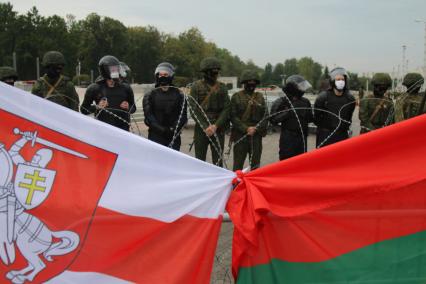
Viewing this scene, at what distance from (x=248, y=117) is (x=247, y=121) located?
6 cm

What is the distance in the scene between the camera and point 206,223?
2.70 meters

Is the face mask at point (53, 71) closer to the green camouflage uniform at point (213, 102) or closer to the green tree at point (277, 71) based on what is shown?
the green camouflage uniform at point (213, 102)

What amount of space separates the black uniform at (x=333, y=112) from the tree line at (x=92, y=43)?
69132mm

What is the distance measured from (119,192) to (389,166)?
1551mm

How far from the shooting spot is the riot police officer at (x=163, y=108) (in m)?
6.76

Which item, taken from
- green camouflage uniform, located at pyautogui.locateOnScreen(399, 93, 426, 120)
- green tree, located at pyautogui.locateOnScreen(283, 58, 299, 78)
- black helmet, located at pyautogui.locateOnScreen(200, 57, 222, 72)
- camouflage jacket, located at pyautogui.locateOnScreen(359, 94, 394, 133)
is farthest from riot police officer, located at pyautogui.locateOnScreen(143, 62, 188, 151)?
green tree, located at pyautogui.locateOnScreen(283, 58, 299, 78)

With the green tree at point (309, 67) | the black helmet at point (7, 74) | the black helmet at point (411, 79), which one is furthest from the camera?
the green tree at point (309, 67)

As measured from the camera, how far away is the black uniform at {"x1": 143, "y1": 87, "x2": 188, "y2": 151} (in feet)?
22.2

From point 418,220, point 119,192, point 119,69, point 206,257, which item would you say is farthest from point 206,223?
point 119,69

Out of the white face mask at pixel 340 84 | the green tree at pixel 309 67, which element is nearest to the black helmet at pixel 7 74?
the white face mask at pixel 340 84

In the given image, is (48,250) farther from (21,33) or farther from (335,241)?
(21,33)

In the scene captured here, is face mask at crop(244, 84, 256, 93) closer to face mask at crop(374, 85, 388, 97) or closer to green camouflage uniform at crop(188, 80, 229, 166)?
green camouflage uniform at crop(188, 80, 229, 166)

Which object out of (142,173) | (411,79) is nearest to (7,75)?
(142,173)

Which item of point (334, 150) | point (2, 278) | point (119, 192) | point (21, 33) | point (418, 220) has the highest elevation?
point (21, 33)
